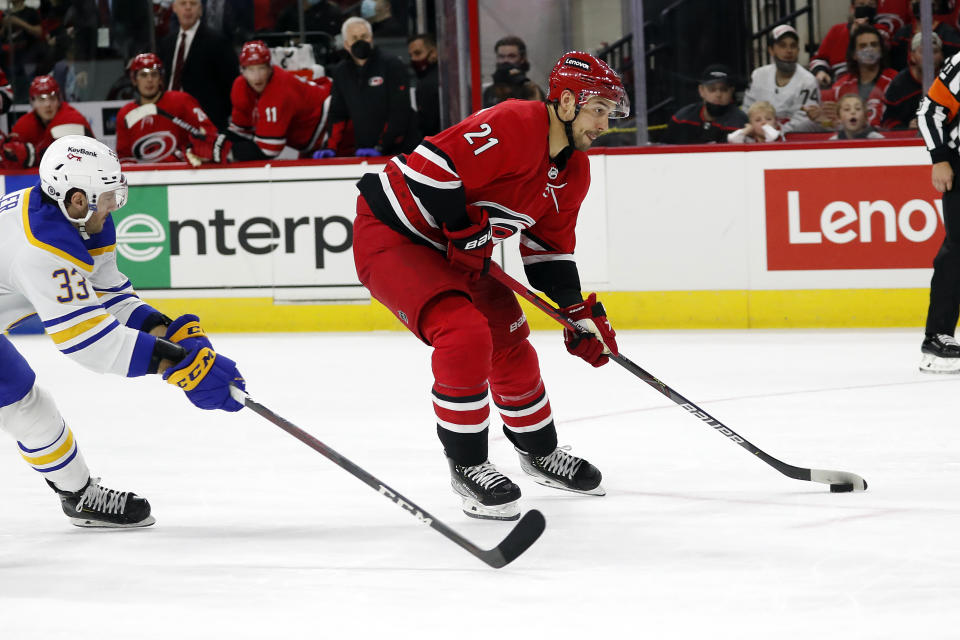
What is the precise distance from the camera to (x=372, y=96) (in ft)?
21.3

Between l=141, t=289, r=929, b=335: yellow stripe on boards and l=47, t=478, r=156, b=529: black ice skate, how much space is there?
3.45 m

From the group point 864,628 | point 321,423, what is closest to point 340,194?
point 321,423

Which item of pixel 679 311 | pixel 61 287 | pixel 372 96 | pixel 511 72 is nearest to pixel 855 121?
pixel 679 311

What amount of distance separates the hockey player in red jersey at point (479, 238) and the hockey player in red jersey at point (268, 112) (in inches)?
143

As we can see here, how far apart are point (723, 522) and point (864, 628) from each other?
2.40ft

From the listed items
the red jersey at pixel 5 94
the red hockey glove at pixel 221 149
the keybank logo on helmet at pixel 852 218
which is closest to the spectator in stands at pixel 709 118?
the keybank logo on helmet at pixel 852 218

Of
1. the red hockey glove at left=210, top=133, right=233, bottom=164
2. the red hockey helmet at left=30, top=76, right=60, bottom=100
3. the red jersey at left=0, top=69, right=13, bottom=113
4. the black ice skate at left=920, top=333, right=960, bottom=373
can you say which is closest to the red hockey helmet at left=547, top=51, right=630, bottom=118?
the black ice skate at left=920, top=333, right=960, bottom=373

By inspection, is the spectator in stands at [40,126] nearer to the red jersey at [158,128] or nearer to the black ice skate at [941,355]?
the red jersey at [158,128]

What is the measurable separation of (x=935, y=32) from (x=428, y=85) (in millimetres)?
2412

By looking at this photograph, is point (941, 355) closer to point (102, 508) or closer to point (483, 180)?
point (483, 180)

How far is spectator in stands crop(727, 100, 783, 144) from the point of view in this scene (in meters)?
6.12

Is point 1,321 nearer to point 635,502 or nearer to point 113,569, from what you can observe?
point 113,569

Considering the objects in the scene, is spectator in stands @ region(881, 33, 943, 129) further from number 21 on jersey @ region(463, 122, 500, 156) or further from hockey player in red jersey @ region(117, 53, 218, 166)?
number 21 on jersey @ region(463, 122, 500, 156)

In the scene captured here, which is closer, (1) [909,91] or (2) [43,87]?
(1) [909,91]
